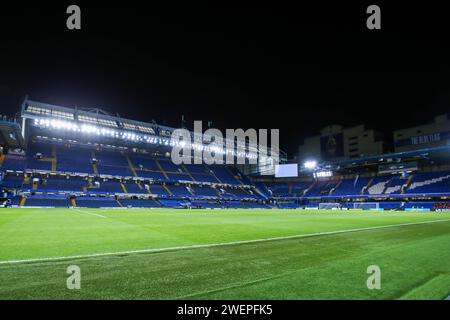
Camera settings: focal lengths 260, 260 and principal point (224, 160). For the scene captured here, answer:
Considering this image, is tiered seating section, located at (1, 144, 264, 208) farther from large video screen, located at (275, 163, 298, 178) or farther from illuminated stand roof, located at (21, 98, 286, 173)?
large video screen, located at (275, 163, 298, 178)

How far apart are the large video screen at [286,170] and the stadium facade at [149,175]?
4.61m

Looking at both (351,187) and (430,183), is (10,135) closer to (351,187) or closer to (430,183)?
(351,187)

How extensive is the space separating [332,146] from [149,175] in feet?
185

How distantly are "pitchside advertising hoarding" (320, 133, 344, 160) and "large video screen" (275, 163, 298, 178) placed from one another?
16.3 meters

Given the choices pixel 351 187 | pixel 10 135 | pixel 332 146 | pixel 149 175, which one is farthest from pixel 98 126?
pixel 332 146

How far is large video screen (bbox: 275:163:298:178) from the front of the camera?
72125mm

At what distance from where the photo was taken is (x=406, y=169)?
62438mm

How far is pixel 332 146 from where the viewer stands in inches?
3226

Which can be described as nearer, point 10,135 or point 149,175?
point 10,135

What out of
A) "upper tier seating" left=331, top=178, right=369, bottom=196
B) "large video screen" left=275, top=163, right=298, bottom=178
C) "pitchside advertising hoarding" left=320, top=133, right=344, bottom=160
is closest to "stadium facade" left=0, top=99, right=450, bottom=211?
"upper tier seating" left=331, top=178, right=369, bottom=196

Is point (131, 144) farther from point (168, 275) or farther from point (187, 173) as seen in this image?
point (168, 275)
